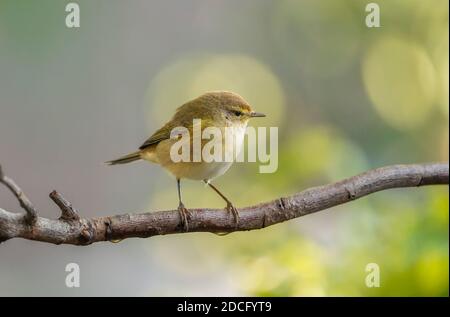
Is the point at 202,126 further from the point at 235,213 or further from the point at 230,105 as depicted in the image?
the point at 235,213

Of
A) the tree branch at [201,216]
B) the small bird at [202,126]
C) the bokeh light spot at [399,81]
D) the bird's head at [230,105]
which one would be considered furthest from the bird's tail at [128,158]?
the bokeh light spot at [399,81]

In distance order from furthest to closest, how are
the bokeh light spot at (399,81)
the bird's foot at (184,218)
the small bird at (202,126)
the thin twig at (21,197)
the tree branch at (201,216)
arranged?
the bokeh light spot at (399,81) < the small bird at (202,126) < the bird's foot at (184,218) < the tree branch at (201,216) < the thin twig at (21,197)

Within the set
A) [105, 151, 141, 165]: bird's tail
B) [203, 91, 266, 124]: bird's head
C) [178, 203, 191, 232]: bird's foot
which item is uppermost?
[203, 91, 266, 124]: bird's head

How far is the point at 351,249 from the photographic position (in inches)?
47.8

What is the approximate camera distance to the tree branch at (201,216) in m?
0.82

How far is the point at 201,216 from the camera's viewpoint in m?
1.06

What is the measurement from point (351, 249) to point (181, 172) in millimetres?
401

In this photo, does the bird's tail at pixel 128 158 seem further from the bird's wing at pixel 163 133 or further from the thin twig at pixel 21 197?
the thin twig at pixel 21 197

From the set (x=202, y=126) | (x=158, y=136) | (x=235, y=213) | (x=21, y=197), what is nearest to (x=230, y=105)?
(x=202, y=126)

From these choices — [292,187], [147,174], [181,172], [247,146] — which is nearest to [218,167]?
[181,172]

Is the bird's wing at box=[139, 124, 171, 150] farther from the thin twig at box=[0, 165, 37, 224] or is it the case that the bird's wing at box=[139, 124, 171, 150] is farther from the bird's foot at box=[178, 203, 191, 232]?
the thin twig at box=[0, 165, 37, 224]

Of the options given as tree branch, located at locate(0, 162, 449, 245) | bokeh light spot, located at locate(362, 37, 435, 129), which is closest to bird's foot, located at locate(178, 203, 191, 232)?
tree branch, located at locate(0, 162, 449, 245)

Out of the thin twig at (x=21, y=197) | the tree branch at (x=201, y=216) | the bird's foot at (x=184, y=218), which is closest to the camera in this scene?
the thin twig at (x=21, y=197)

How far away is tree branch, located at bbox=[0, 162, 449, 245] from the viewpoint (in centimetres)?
82
